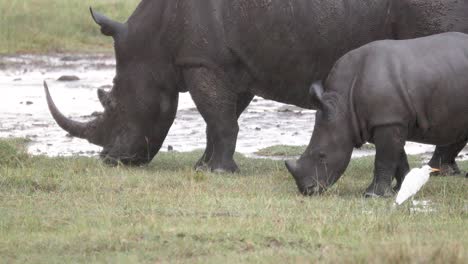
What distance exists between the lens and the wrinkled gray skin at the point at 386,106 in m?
9.77

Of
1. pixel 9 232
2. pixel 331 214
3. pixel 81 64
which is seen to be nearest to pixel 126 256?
pixel 9 232

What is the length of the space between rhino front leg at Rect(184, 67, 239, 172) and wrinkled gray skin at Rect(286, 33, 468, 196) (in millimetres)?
1791

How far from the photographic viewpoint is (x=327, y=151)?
32.7 ft

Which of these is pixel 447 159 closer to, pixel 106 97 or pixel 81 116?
pixel 106 97

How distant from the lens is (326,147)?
32.7 feet


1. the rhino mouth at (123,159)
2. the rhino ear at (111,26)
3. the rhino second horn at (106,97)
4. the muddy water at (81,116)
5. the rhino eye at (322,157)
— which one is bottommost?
the muddy water at (81,116)

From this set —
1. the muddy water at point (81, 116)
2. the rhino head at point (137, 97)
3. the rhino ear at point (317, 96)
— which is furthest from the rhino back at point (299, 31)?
the muddy water at point (81, 116)

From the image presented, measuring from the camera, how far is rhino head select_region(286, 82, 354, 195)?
9953mm

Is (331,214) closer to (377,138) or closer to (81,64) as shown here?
(377,138)

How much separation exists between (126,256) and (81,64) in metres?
19.3

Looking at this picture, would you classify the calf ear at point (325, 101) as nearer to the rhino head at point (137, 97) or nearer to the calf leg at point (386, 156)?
the calf leg at point (386, 156)

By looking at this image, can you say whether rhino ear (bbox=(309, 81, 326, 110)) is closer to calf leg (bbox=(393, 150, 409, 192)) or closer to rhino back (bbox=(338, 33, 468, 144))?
rhino back (bbox=(338, 33, 468, 144))

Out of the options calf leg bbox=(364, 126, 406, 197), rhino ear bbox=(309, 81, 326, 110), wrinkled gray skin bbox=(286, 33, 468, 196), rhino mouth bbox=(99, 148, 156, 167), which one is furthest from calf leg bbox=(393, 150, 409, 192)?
rhino mouth bbox=(99, 148, 156, 167)

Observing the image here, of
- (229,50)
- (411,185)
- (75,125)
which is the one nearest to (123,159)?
(75,125)
